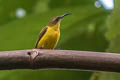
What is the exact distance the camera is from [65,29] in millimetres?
1771

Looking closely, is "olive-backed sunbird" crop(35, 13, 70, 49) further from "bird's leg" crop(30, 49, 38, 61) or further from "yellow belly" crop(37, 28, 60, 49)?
"bird's leg" crop(30, 49, 38, 61)

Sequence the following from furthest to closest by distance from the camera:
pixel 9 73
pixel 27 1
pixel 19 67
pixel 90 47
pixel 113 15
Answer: pixel 27 1
pixel 90 47
pixel 9 73
pixel 113 15
pixel 19 67

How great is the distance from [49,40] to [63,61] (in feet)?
4.07

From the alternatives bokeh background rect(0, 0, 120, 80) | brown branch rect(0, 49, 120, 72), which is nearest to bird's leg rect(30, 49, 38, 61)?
brown branch rect(0, 49, 120, 72)

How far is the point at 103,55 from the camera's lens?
0.70 metres

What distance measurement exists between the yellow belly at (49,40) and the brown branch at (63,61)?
1.13 m

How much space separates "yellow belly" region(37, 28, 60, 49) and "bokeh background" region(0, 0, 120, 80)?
0.05 meters

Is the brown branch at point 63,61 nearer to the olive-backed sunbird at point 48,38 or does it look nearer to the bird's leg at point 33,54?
the bird's leg at point 33,54

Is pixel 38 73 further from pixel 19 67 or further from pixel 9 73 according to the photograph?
pixel 19 67

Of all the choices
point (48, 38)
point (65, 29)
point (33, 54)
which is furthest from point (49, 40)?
point (33, 54)

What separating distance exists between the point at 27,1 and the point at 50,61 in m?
1.53

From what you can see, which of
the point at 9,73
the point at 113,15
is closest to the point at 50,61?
the point at 113,15

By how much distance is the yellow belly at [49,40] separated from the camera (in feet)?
6.17

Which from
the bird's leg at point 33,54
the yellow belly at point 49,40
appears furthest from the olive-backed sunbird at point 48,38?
the bird's leg at point 33,54
